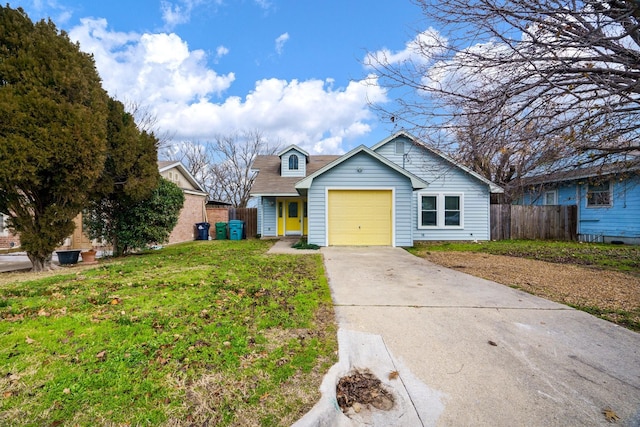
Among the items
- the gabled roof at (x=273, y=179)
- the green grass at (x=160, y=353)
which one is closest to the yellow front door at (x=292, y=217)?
the gabled roof at (x=273, y=179)

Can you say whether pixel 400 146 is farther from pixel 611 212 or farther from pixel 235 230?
pixel 235 230

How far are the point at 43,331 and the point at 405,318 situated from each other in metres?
4.34

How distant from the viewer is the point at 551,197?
1745cm

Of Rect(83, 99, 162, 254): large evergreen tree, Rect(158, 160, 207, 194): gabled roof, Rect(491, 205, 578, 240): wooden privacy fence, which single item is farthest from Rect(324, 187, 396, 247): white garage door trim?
Rect(158, 160, 207, 194): gabled roof

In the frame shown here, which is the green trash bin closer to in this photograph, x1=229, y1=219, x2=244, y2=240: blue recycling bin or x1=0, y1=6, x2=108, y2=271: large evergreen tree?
x1=229, y1=219, x2=244, y2=240: blue recycling bin

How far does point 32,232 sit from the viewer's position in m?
7.50

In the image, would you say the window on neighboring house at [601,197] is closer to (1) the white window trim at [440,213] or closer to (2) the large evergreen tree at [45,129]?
(1) the white window trim at [440,213]

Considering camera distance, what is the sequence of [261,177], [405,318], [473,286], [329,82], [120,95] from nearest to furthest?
[405,318], [473,286], [329,82], [261,177], [120,95]

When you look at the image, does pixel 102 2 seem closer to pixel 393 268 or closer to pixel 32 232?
pixel 32 232

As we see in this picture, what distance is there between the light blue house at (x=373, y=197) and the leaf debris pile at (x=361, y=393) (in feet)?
18.9

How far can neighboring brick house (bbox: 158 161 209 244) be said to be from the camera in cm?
1650

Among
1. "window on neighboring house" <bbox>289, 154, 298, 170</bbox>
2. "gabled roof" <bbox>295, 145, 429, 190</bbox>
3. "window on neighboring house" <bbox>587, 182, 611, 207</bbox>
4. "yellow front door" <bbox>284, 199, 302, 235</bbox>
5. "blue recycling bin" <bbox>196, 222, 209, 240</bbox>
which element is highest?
"window on neighboring house" <bbox>289, 154, 298, 170</bbox>

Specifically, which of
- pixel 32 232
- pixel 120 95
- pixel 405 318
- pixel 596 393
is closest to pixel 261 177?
pixel 32 232

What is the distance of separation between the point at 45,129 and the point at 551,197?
22.0 metres
